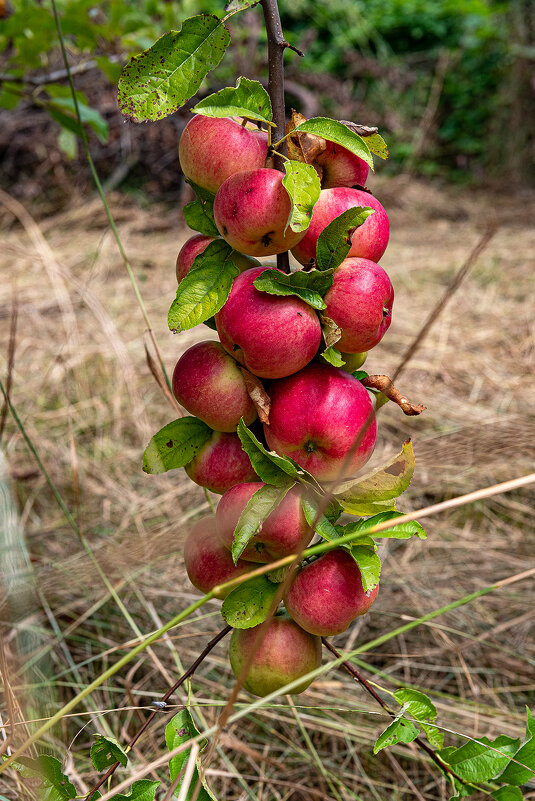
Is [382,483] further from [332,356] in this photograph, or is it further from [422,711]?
[422,711]

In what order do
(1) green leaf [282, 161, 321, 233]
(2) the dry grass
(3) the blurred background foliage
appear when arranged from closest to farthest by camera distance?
(1) green leaf [282, 161, 321, 233] → (2) the dry grass → (3) the blurred background foliage

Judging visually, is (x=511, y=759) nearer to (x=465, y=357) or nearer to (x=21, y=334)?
(x=465, y=357)

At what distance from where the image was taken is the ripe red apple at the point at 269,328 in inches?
20.7

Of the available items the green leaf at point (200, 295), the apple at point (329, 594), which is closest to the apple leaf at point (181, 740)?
the apple at point (329, 594)

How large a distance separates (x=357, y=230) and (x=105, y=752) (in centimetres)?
51

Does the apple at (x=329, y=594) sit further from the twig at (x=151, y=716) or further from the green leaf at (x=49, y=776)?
the green leaf at (x=49, y=776)

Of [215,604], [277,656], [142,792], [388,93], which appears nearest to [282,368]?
[277,656]

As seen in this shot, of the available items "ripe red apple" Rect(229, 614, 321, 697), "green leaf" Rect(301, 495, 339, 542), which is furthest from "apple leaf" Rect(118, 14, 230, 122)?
"ripe red apple" Rect(229, 614, 321, 697)

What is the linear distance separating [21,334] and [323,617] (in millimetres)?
2026

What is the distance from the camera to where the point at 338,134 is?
1.72ft

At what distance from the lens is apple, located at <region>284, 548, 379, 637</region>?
1.81 ft

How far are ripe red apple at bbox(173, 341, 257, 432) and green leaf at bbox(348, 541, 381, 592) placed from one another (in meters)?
0.15

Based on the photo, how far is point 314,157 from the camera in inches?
22.8

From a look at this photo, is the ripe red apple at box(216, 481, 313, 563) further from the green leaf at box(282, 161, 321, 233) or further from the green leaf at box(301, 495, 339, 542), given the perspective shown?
the green leaf at box(282, 161, 321, 233)
